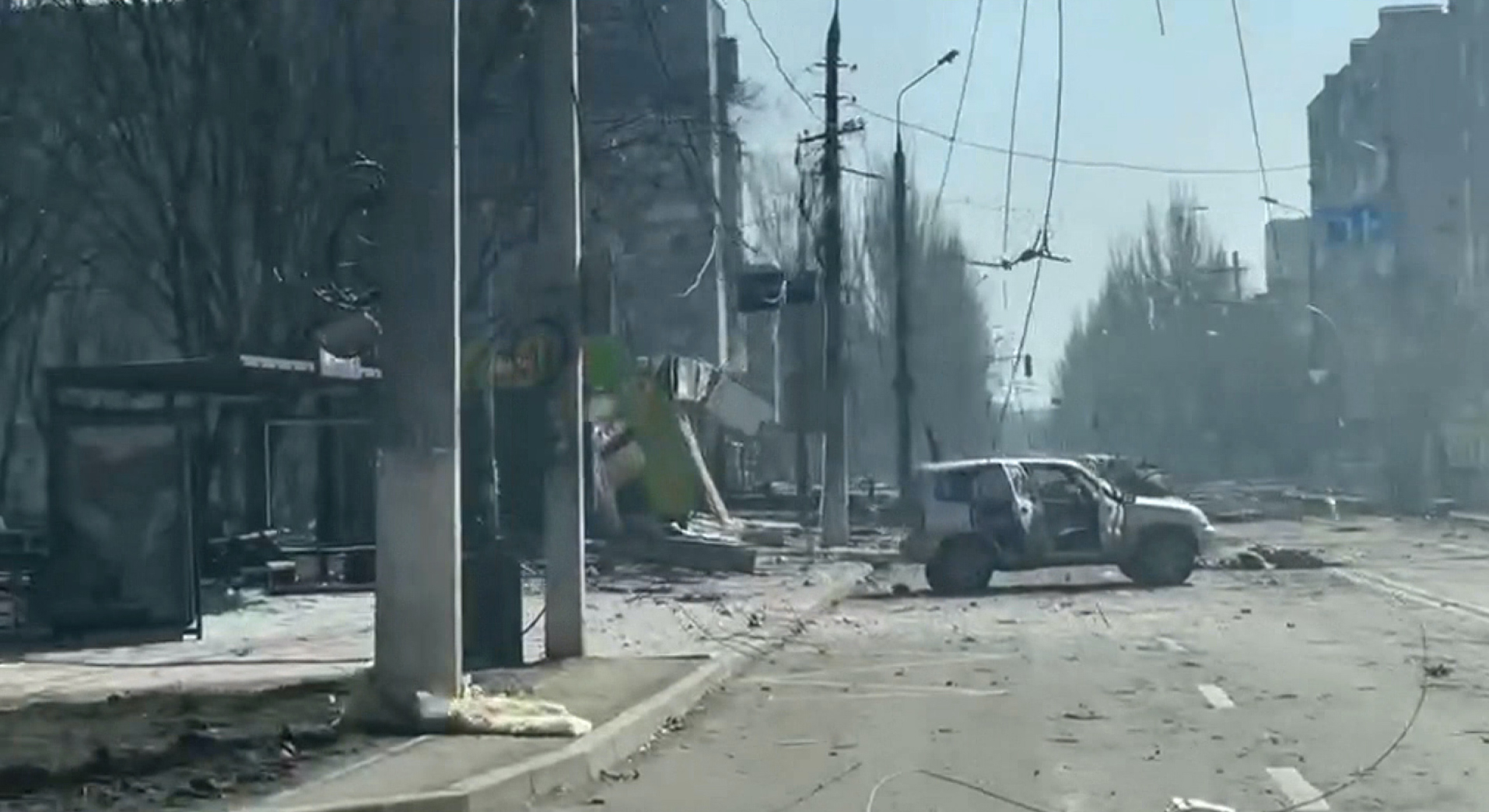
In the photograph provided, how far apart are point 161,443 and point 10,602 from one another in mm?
3966

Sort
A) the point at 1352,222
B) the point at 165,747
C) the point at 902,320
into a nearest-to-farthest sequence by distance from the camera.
A: 1. the point at 165,747
2. the point at 902,320
3. the point at 1352,222

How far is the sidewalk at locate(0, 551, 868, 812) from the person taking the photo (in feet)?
40.5

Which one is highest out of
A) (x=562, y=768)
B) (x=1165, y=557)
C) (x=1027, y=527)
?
(x=1027, y=527)

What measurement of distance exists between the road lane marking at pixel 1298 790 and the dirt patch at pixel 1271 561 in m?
26.0

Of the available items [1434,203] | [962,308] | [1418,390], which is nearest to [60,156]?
[962,308]

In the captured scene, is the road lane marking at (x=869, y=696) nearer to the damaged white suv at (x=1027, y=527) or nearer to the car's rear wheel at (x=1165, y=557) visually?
the damaged white suv at (x=1027, y=527)

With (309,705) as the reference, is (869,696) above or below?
below

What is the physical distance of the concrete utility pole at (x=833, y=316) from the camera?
44625 millimetres

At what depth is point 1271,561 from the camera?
130ft

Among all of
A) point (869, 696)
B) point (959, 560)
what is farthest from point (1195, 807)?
point (959, 560)

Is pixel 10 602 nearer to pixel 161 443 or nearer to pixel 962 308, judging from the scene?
pixel 161 443

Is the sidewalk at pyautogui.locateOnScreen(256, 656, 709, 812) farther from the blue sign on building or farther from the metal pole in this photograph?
the blue sign on building

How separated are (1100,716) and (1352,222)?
173 feet

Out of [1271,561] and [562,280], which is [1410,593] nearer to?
[1271,561]
